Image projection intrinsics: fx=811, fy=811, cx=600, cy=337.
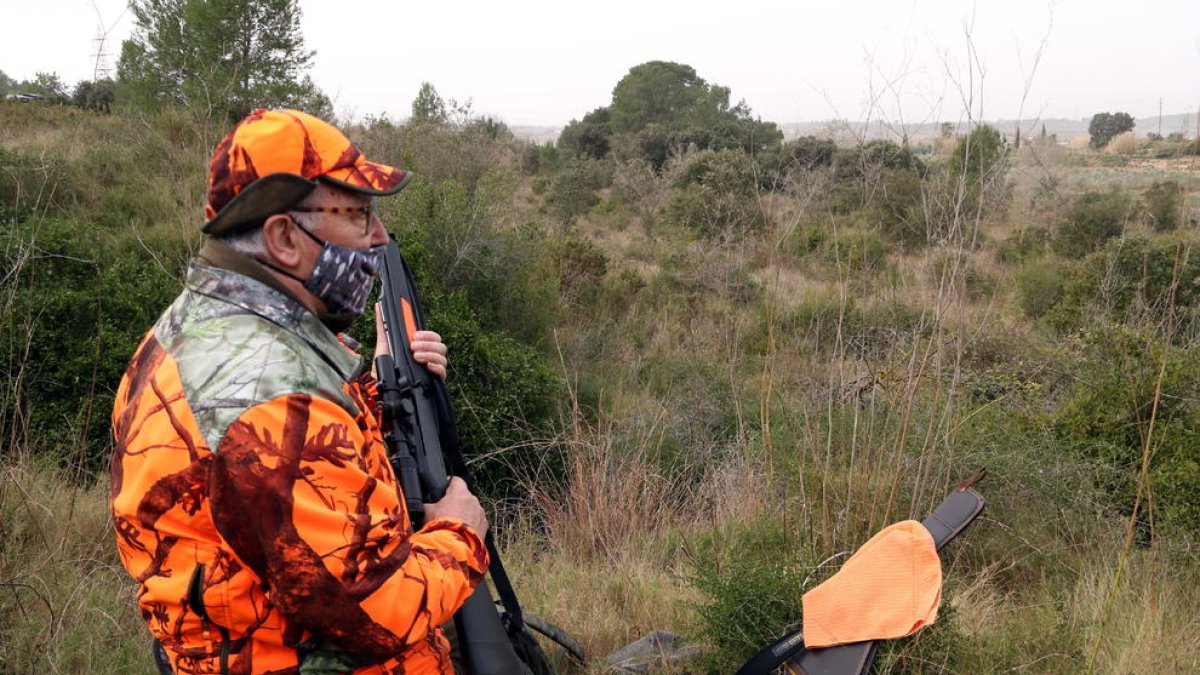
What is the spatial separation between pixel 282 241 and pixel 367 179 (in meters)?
0.18

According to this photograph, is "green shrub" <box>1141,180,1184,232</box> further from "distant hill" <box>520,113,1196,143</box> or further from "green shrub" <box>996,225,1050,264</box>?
"distant hill" <box>520,113,1196,143</box>

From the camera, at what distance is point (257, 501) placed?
117 centimetres

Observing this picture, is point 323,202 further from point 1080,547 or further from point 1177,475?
point 1177,475

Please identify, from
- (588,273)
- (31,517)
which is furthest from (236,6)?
(31,517)

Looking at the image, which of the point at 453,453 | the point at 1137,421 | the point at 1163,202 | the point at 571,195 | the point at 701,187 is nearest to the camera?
the point at 453,453

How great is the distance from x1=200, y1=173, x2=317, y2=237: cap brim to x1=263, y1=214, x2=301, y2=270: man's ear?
2 centimetres

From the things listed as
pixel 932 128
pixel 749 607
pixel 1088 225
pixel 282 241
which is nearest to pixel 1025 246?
pixel 1088 225

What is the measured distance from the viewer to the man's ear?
4.43 feet

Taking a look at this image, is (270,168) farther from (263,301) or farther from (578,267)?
(578,267)

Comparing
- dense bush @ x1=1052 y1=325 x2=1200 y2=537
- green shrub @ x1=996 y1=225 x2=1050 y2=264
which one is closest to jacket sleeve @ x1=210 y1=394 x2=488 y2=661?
dense bush @ x1=1052 y1=325 x2=1200 y2=537

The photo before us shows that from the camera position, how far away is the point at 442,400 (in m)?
2.01

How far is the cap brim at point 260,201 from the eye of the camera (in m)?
1.30

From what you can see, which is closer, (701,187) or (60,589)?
(60,589)

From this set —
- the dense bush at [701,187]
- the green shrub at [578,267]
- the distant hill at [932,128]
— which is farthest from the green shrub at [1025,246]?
the distant hill at [932,128]
